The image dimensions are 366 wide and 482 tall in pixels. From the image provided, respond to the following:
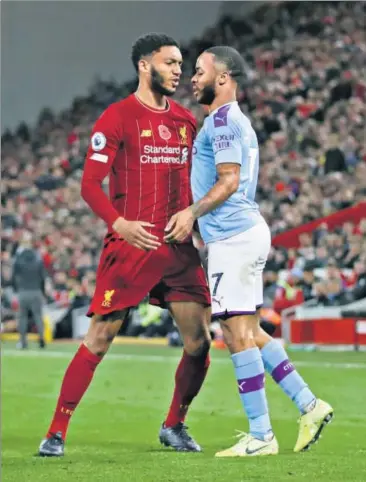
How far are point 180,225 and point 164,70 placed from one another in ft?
3.37

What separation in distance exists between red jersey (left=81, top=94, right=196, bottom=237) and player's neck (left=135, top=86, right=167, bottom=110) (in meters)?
0.04

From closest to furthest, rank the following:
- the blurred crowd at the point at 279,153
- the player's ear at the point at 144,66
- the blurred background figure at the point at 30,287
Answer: the player's ear at the point at 144,66, the blurred background figure at the point at 30,287, the blurred crowd at the point at 279,153

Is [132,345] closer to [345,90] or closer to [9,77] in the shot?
[345,90]

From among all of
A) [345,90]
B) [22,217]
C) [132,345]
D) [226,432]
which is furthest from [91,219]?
[226,432]

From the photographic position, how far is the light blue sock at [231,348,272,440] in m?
7.00

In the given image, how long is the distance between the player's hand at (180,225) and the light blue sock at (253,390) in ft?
2.32

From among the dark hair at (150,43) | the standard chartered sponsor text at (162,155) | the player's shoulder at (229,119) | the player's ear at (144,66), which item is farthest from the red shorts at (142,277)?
the dark hair at (150,43)

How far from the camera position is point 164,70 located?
7.45 meters

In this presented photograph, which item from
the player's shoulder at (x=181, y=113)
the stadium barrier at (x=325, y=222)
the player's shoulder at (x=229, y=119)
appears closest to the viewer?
the player's shoulder at (x=229, y=119)

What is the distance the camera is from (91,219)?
105 feet

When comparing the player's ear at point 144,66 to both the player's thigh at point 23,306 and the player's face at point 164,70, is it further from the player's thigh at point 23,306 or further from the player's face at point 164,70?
the player's thigh at point 23,306

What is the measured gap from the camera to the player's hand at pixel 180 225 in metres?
6.91

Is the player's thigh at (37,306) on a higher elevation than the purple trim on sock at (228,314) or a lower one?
lower

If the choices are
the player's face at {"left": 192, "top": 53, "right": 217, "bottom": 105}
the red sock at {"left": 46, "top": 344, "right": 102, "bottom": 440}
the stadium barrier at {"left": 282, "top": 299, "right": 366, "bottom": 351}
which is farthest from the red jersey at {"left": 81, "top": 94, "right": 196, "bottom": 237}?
the stadium barrier at {"left": 282, "top": 299, "right": 366, "bottom": 351}
